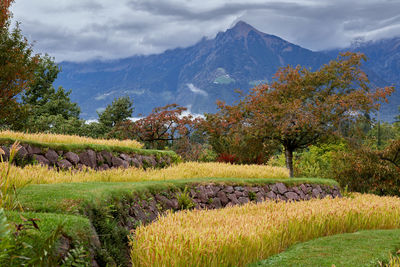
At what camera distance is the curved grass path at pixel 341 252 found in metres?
5.96

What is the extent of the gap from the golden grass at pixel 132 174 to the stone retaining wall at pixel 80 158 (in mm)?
917

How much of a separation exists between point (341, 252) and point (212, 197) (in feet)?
17.0

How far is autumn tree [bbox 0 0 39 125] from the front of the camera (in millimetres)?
16766

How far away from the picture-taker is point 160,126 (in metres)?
23.2

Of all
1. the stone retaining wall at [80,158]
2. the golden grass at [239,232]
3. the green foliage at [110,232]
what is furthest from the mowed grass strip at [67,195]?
the stone retaining wall at [80,158]

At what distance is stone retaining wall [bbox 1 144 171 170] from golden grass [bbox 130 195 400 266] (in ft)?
20.6

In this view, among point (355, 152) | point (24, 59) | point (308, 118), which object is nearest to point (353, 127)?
point (355, 152)

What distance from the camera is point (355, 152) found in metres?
19.3

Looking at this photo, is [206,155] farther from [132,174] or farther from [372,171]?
[132,174]

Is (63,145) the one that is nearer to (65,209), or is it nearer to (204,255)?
(65,209)

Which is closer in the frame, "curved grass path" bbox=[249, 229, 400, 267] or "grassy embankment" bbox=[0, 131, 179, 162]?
"curved grass path" bbox=[249, 229, 400, 267]

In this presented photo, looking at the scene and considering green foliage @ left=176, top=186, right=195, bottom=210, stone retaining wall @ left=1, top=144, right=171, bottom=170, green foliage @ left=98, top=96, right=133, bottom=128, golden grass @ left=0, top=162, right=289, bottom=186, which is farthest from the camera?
green foliage @ left=98, top=96, right=133, bottom=128

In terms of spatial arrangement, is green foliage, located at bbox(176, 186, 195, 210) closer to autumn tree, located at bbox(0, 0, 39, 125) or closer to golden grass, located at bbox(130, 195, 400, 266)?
golden grass, located at bbox(130, 195, 400, 266)

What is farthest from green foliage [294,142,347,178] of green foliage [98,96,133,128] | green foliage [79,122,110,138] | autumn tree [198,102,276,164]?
green foliage [98,96,133,128]
